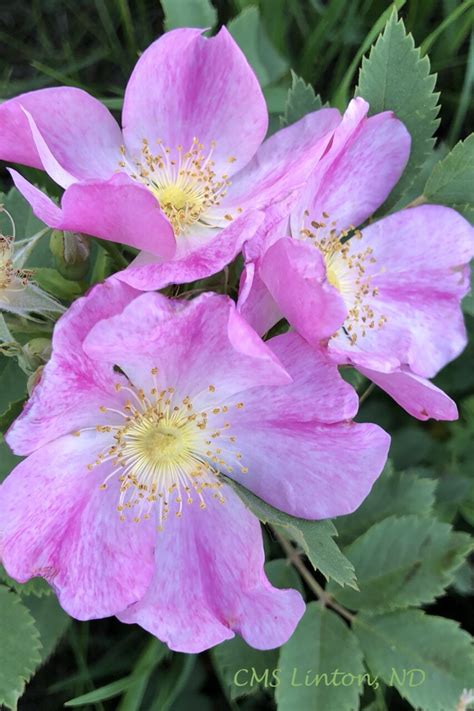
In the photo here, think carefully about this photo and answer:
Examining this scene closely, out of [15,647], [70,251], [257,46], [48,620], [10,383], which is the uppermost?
[70,251]

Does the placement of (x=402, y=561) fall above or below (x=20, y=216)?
below

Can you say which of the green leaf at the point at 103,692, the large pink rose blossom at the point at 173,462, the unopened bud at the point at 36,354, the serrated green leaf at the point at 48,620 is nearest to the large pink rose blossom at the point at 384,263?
the large pink rose blossom at the point at 173,462

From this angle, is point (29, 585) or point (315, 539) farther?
point (29, 585)

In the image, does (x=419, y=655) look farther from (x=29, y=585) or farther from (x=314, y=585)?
(x=29, y=585)

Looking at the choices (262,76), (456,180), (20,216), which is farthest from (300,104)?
(20,216)

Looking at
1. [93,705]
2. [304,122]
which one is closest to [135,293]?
[304,122]

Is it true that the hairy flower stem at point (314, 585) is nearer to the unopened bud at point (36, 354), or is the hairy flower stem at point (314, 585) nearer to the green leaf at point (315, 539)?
the green leaf at point (315, 539)
